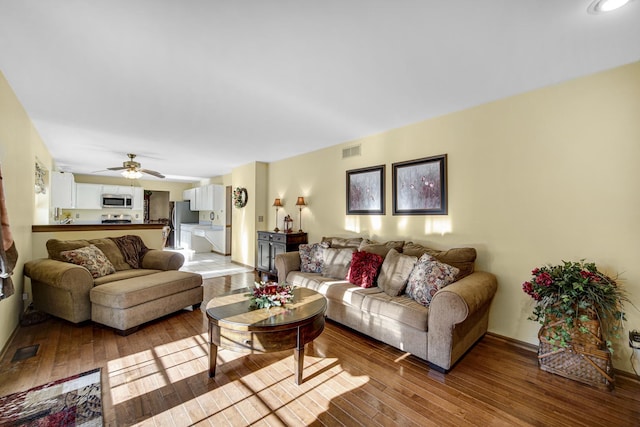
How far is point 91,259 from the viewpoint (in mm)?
3277

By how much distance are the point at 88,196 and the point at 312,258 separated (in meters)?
7.53

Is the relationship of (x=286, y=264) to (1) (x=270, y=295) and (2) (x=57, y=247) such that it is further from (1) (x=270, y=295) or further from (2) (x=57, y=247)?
(2) (x=57, y=247)

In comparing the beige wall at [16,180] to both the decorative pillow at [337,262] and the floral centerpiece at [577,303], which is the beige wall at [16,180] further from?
the floral centerpiece at [577,303]

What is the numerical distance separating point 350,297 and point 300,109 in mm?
2180

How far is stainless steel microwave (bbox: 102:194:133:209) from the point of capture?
788 cm

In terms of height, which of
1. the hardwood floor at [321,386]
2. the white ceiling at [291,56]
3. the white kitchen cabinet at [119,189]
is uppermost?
the white ceiling at [291,56]

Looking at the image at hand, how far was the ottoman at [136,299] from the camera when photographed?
279 centimetres

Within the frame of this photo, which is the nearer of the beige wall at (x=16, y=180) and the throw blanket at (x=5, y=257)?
the throw blanket at (x=5, y=257)

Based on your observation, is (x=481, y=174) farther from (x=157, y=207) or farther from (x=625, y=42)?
(x=157, y=207)

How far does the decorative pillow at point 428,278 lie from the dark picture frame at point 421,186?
0.86 m

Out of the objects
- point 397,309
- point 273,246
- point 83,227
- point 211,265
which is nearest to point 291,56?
point 397,309

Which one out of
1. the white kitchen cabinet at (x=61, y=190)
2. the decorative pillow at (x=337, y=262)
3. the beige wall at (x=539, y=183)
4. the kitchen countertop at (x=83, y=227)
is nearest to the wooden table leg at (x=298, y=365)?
the decorative pillow at (x=337, y=262)

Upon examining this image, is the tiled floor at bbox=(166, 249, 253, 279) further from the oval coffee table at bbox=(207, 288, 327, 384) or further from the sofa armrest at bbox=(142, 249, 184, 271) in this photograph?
the oval coffee table at bbox=(207, 288, 327, 384)

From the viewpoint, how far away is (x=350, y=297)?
2.88m
